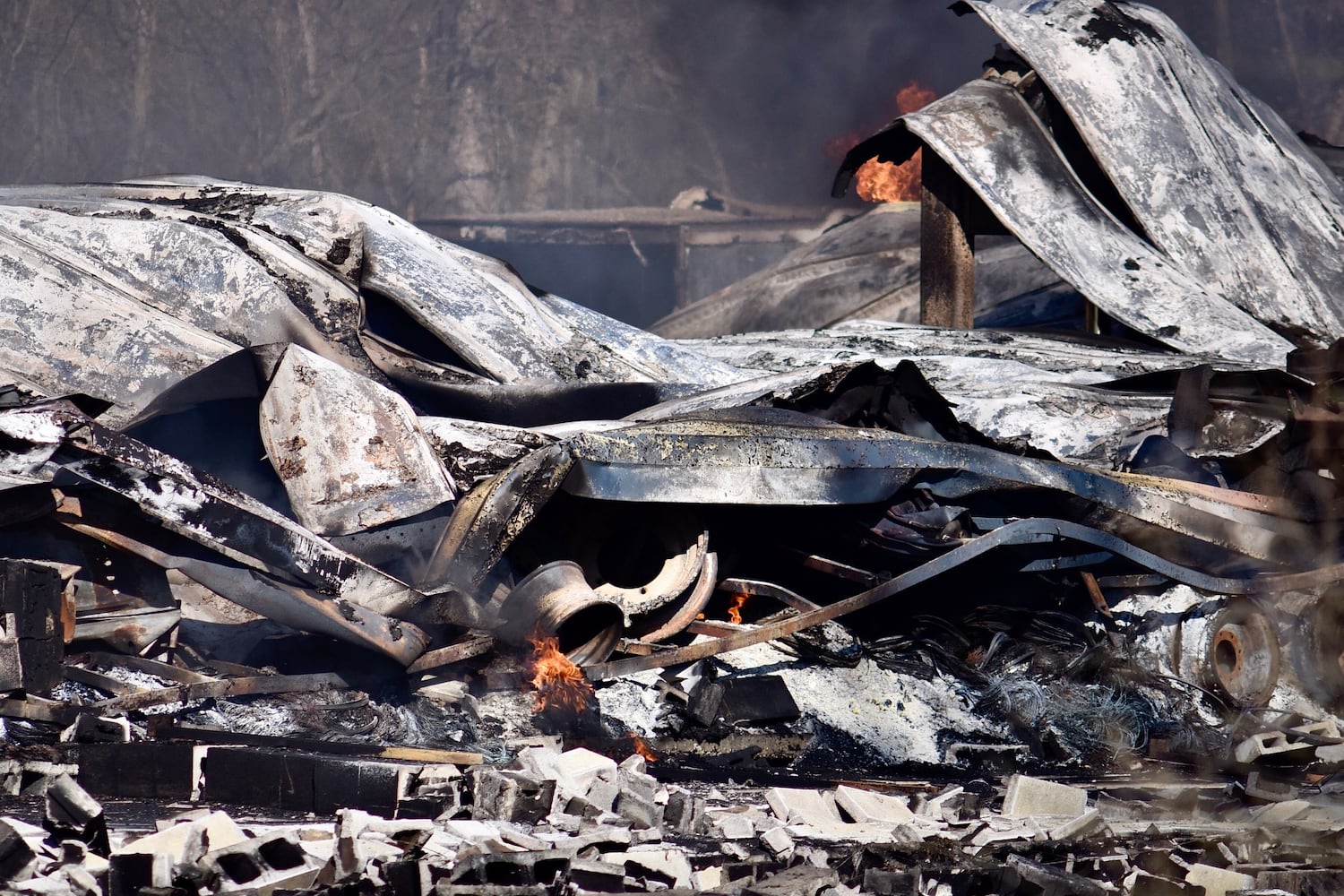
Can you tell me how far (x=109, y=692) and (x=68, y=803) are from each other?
4.35ft

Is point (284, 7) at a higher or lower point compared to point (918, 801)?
higher

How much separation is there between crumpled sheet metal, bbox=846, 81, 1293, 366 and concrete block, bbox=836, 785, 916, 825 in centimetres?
509

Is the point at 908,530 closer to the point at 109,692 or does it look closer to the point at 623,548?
the point at 623,548

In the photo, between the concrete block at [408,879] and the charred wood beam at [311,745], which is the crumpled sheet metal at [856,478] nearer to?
the charred wood beam at [311,745]

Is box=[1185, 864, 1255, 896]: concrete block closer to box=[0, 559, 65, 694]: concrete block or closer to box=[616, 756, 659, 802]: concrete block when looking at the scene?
box=[616, 756, 659, 802]: concrete block

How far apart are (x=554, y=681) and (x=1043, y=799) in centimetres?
161

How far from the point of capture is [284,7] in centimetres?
2139

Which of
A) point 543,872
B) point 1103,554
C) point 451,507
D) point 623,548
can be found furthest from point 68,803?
point 1103,554

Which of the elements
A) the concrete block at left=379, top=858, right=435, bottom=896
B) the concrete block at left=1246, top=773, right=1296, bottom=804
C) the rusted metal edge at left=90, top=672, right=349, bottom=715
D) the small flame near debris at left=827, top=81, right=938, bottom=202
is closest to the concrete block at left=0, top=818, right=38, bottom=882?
the concrete block at left=379, top=858, right=435, bottom=896

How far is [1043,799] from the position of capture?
3596 millimetres

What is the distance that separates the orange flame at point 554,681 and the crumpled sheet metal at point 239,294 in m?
1.89

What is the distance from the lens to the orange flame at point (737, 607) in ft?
16.5

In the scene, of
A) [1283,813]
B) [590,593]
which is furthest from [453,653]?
[1283,813]

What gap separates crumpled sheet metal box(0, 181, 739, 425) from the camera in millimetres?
5176
